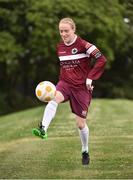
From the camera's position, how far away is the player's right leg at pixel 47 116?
9.36 meters

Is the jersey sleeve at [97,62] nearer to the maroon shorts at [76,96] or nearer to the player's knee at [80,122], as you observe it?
the maroon shorts at [76,96]

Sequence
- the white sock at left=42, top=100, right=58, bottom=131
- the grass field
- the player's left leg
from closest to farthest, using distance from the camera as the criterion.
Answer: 1. the grass field
2. the white sock at left=42, top=100, right=58, bottom=131
3. the player's left leg

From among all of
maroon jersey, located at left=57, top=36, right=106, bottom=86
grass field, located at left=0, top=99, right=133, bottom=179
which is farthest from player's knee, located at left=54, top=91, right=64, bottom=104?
grass field, located at left=0, top=99, right=133, bottom=179

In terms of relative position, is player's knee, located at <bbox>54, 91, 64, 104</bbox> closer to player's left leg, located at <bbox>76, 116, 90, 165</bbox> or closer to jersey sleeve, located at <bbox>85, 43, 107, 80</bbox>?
Result: player's left leg, located at <bbox>76, 116, 90, 165</bbox>

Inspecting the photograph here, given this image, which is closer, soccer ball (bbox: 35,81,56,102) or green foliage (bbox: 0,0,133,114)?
soccer ball (bbox: 35,81,56,102)

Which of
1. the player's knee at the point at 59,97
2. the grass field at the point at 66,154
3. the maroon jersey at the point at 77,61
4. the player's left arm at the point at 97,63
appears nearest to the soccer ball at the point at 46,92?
the player's knee at the point at 59,97

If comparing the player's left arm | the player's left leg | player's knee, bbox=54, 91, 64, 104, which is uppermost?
the player's left arm

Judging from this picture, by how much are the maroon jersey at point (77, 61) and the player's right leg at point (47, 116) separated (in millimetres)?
326

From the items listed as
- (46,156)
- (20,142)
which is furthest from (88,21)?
(46,156)

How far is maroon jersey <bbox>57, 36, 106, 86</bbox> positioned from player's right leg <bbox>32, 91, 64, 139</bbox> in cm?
33

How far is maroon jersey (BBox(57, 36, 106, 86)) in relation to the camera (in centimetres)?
967

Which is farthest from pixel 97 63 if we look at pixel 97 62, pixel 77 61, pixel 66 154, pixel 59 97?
pixel 66 154

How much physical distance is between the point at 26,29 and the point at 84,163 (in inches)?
1118

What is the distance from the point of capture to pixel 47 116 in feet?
31.2
